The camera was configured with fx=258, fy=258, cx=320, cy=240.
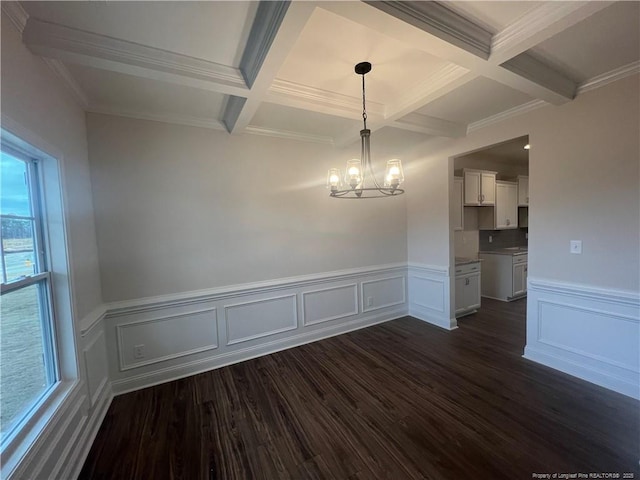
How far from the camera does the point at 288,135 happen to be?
123 inches

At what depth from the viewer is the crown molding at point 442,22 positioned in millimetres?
1298

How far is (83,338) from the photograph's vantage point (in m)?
1.85

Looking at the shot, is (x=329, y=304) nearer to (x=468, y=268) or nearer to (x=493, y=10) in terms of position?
(x=468, y=268)

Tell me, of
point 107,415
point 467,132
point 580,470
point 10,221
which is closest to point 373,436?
point 580,470

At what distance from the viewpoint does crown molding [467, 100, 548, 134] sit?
256 centimetres

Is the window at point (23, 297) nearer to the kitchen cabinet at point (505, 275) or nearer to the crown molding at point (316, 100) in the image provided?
the crown molding at point (316, 100)

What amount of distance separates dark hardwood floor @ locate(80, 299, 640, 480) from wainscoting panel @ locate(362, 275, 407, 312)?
3.22 feet

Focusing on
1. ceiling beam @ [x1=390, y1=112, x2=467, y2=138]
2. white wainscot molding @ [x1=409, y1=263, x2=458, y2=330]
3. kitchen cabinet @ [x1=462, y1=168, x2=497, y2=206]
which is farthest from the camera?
kitchen cabinet @ [x1=462, y1=168, x2=497, y2=206]

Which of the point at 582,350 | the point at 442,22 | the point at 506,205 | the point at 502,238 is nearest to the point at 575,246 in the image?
the point at 582,350

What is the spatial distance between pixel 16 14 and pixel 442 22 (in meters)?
2.21

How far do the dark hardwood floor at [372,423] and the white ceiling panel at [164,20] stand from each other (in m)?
2.66

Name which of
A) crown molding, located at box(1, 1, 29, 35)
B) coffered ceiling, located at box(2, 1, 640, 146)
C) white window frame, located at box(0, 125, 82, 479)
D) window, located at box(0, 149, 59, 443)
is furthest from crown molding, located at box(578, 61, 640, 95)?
window, located at box(0, 149, 59, 443)

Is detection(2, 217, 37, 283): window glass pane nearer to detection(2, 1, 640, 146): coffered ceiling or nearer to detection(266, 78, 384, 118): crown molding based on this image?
detection(2, 1, 640, 146): coffered ceiling

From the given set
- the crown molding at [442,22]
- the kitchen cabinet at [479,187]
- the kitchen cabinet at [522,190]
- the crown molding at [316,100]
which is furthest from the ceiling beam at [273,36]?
the kitchen cabinet at [522,190]
